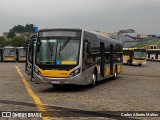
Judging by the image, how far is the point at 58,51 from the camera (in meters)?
17.1

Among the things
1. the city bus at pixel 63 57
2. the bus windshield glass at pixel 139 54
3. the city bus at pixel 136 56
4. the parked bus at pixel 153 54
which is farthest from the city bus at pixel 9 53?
the city bus at pixel 63 57

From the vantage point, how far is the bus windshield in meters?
17.0

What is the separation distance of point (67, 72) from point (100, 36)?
18.6 feet

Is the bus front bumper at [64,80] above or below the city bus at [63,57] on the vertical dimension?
below

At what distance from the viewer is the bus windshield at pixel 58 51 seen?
17000 mm

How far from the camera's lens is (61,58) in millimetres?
17016

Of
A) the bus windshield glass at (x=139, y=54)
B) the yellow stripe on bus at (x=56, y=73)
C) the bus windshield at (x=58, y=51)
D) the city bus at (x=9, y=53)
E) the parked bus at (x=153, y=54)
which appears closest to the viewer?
the yellow stripe on bus at (x=56, y=73)

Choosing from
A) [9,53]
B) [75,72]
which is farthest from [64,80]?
[9,53]

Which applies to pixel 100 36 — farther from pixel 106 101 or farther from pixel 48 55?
pixel 106 101

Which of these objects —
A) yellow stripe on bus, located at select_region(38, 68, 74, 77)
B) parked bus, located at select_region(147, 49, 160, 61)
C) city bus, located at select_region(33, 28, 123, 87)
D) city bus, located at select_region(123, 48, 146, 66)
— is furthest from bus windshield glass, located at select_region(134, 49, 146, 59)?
yellow stripe on bus, located at select_region(38, 68, 74, 77)

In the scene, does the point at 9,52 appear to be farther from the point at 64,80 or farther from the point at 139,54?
the point at 64,80

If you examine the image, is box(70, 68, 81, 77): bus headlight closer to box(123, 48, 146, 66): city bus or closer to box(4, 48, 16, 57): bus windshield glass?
box(123, 48, 146, 66): city bus

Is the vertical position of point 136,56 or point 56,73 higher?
point 56,73

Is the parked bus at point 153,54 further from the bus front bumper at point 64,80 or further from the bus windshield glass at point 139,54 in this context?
the bus front bumper at point 64,80
